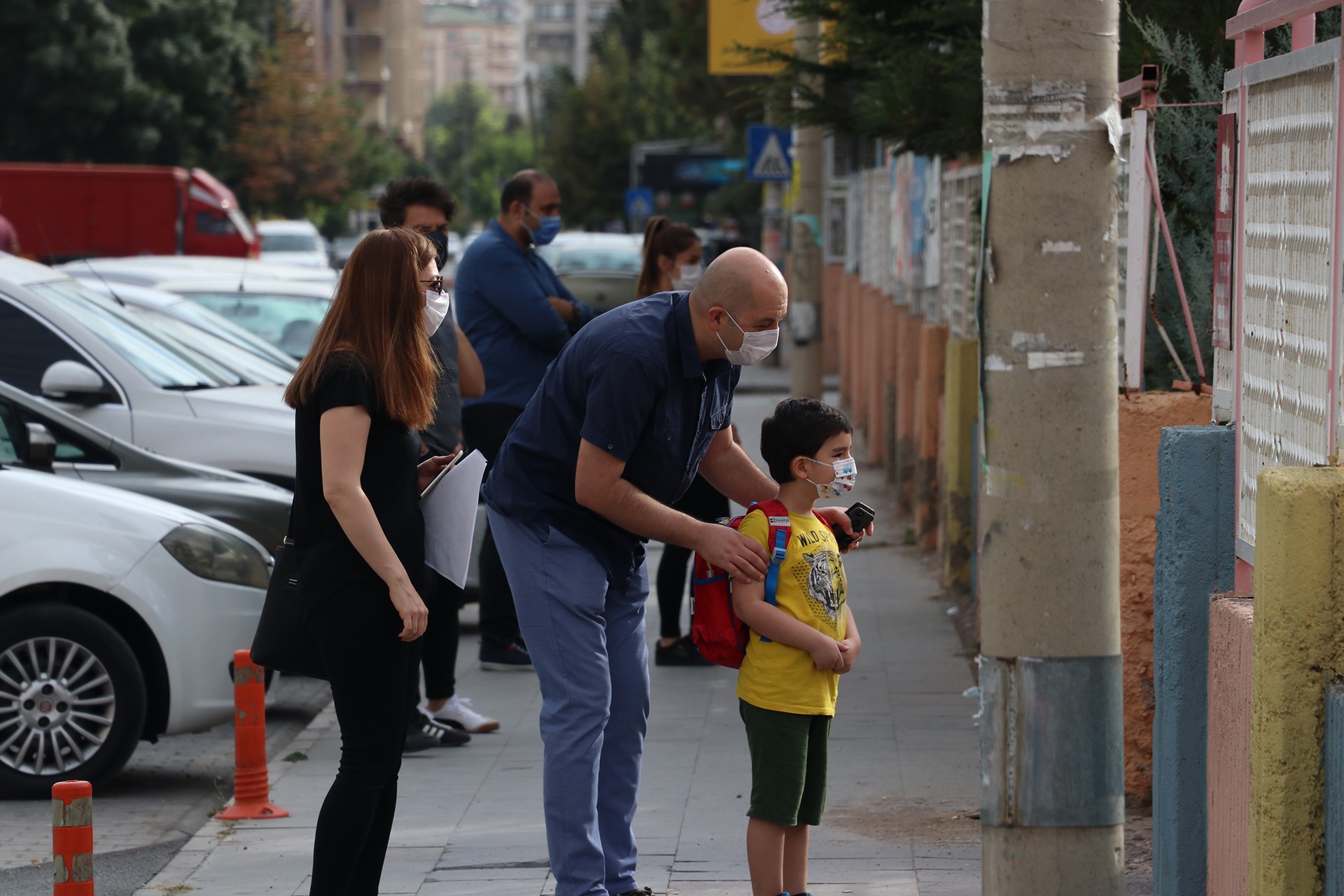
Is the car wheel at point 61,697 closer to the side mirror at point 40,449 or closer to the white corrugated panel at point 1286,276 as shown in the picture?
the side mirror at point 40,449

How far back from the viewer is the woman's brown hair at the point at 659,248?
7582 millimetres

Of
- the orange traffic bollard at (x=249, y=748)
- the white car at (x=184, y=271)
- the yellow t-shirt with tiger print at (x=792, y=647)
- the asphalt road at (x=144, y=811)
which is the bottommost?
the asphalt road at (x=144, y=811)

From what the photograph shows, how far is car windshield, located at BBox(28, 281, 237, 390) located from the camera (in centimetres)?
848

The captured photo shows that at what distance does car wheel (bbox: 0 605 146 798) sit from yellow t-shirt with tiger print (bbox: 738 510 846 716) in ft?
8.92

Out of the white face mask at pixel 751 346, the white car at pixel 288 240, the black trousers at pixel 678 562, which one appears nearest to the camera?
the white face mask at pixel 751 346

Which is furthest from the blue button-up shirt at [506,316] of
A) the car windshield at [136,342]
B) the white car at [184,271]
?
the white car at [184,271]

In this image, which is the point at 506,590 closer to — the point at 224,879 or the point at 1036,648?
the point at 224,879

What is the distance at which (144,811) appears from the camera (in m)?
6.23

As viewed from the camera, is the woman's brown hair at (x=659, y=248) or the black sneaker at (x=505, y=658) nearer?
the woman's brown hair at (x=659, y=248)

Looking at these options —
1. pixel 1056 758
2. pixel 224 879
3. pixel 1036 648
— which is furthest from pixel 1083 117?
pixel 224 879

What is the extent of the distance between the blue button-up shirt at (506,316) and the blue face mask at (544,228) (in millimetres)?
65

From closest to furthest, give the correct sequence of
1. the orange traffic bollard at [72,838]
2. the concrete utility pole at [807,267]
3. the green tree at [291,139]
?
the orange traffic bollard at [72,838]
the concrete utility pole at [807,267]
the green tree at [291,139]

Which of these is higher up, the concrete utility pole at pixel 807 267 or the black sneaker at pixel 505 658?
the concrete utility pole at pixel 807 267

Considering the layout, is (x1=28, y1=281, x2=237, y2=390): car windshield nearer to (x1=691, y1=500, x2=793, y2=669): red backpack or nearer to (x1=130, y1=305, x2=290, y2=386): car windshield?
(x1=130, y1=305, x2=290, y2=386): car windshield
